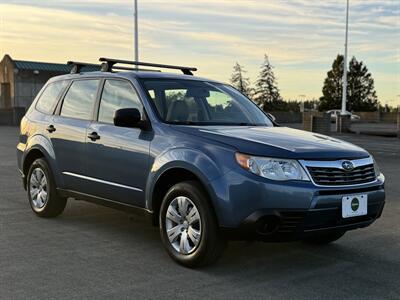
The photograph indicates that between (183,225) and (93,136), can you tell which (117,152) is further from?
(183,225)

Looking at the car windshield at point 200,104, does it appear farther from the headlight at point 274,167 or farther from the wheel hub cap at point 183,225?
the headlight at point 274,167

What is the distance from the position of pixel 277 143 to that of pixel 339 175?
59cm

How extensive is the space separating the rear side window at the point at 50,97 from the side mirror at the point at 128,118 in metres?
1.83

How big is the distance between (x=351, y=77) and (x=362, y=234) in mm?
81346

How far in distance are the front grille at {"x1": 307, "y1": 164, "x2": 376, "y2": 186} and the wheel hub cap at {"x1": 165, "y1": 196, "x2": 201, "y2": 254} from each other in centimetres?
106

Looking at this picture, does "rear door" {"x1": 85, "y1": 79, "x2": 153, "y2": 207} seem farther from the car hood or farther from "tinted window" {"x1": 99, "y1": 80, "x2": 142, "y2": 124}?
the car hood

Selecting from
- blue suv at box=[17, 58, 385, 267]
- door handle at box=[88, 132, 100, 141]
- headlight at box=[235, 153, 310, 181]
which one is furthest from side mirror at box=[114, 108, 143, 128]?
headlight at box=[235, 153, 310, 181]

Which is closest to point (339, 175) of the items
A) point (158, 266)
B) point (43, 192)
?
point (158, 266)

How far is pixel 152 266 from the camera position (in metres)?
5.01

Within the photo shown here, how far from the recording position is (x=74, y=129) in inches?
251

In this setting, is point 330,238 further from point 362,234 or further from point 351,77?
point 351,77

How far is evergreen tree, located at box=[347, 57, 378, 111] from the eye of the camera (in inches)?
3265

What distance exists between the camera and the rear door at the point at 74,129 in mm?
6254

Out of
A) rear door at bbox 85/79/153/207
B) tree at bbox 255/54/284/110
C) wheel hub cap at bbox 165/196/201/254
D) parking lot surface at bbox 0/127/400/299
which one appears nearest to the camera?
parking lot surface at bbox 0/127/400/299
